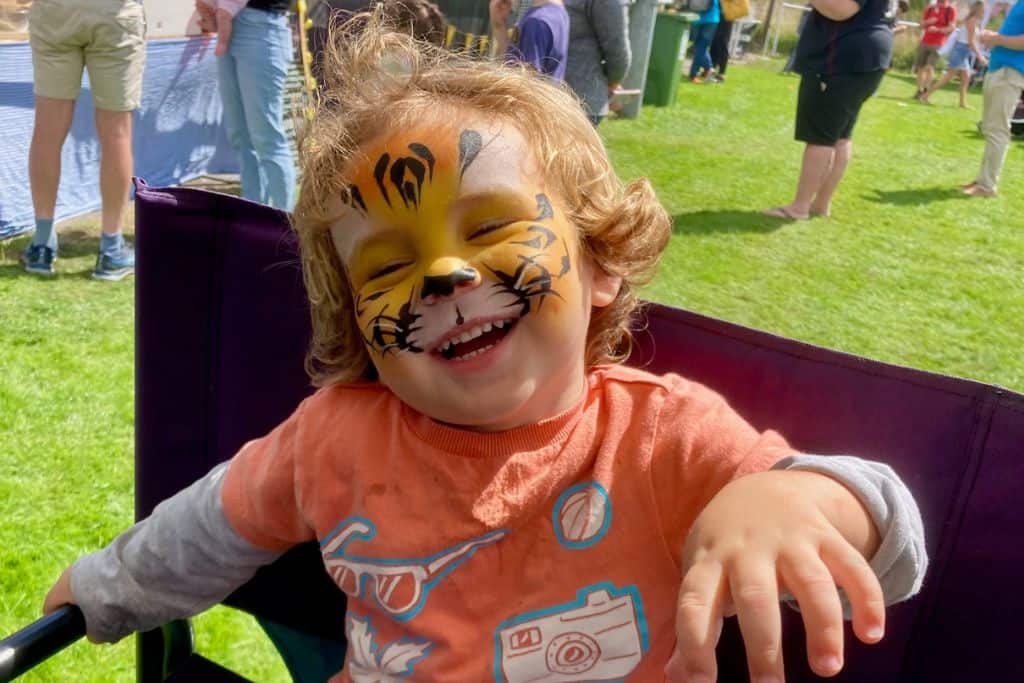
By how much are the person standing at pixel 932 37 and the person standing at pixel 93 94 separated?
36.9ft

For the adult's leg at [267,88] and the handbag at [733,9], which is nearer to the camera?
the adult's leg at [267,88]

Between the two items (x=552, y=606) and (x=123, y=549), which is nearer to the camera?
(x=552, y=606)

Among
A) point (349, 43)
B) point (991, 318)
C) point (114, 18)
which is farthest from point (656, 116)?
point (349, 43)

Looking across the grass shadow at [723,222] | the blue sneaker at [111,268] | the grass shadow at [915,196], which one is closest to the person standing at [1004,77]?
the grass shadow at [915,196]

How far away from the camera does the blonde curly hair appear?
1116 mm

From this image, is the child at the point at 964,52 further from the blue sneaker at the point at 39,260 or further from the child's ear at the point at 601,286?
the child's ear at the point at 601,286

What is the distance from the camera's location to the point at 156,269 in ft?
4.33

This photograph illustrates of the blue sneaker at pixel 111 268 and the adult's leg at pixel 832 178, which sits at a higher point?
the adult's leg at pixel 832 178

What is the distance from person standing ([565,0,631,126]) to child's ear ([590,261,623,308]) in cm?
306

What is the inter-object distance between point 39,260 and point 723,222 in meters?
3.36

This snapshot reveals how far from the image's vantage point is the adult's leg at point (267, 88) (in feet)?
12.6

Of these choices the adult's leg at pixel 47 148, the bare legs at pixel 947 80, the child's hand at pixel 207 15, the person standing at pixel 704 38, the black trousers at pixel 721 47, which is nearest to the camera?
the adult's leg at pixel 47 148

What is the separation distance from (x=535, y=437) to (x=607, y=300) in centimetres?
19

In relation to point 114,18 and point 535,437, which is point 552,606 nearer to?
point 535,437
